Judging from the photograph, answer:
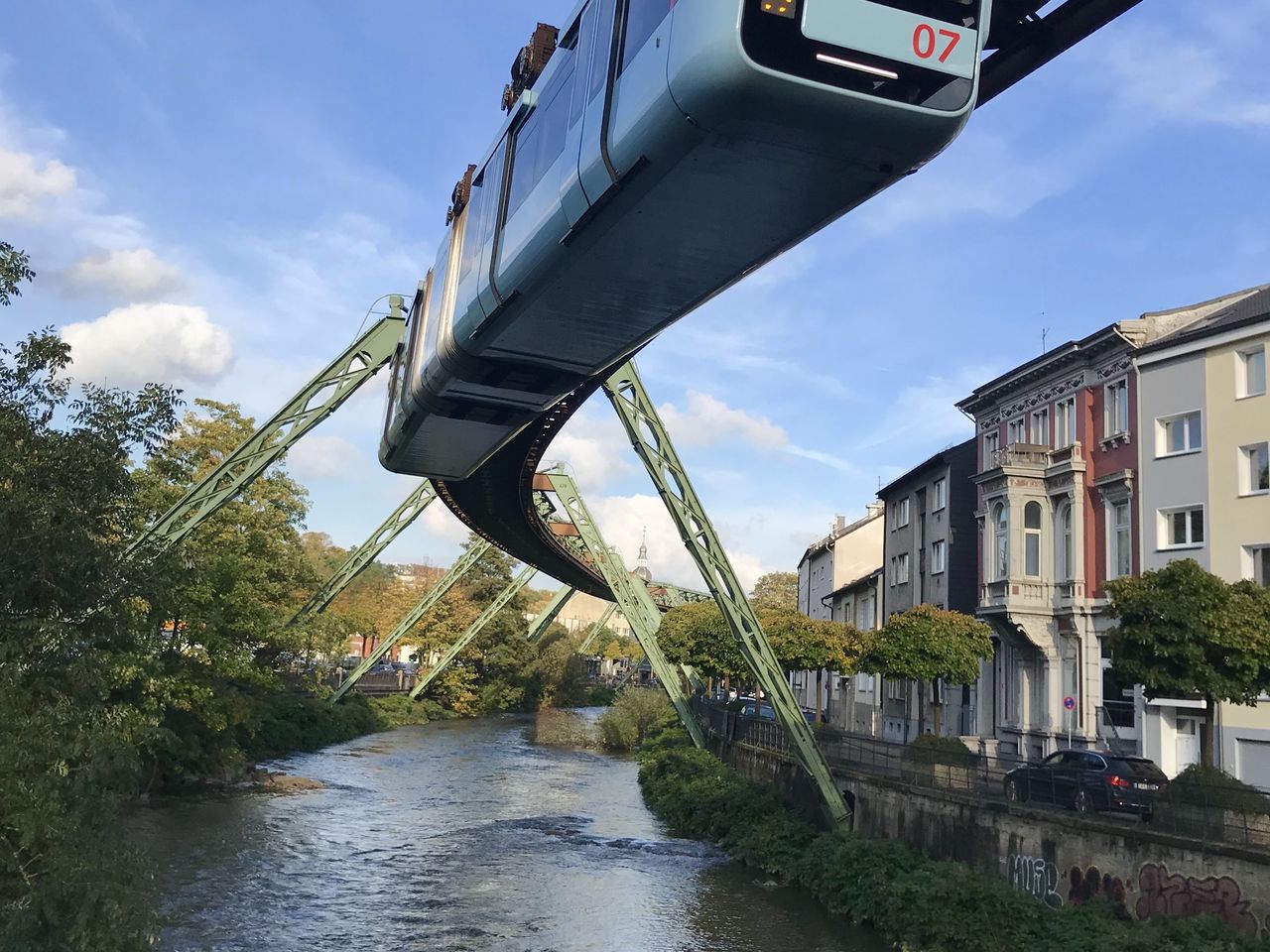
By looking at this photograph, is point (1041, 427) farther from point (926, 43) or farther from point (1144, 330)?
point (926, 43)

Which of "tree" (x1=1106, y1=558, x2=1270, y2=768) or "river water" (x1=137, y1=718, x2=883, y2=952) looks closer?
"tree" (x1=1106, y1=558, x2=1270, y2=768)

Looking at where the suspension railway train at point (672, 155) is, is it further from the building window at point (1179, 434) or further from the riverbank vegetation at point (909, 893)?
the building window at point (1179, 434)

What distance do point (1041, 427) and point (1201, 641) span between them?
18904mm

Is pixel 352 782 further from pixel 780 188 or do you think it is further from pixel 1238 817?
pixel 780 188

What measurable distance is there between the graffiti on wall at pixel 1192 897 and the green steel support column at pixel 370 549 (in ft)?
130

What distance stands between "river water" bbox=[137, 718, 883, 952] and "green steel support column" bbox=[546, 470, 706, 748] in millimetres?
9430

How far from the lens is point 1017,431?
39000 mm

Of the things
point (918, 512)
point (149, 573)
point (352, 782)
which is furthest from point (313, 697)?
point (149, 573)

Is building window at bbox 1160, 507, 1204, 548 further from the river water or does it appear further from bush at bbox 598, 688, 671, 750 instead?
bush at bbox 598, 688, 671, 750

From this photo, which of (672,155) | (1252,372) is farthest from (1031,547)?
(672,155)

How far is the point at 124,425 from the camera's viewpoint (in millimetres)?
13930

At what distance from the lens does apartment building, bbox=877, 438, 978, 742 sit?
43.2 m

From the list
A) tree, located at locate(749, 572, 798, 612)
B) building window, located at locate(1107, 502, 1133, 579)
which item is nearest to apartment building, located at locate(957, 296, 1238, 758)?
building window, located at locate(1107, 502, 1133, 579)

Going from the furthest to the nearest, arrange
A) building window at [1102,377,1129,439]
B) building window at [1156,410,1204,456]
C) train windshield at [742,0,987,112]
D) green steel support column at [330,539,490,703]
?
green steel support column at [330,539,490,703]
building window at [1102,377,1129,439]
building window at [1156,410,1204,456]
train windshield at [742,0,987,112]
